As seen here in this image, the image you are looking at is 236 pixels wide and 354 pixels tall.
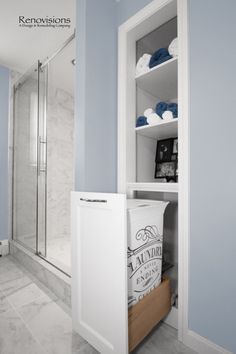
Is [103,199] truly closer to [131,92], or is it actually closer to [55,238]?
[131,92]

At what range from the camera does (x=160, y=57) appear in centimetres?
130

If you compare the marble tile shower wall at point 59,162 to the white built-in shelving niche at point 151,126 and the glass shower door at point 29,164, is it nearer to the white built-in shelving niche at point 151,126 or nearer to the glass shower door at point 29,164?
the glass shower door at point 29,164

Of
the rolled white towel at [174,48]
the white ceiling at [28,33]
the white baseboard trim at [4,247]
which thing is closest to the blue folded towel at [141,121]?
the rolled white towel at [174,48]

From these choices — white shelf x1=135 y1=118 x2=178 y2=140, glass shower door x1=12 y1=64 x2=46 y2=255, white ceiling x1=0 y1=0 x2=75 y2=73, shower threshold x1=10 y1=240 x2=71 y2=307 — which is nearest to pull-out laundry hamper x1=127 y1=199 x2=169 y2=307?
white shelf x1=135 y1=118 x2=178 y2=140

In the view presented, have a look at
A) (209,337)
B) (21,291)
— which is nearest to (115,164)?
(209,337)

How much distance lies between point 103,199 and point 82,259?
0.39m

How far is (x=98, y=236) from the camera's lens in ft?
3.17

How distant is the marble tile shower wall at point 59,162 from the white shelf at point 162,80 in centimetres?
150

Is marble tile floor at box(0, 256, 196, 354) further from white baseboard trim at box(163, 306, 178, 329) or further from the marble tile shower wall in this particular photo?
the marble tile shower wall

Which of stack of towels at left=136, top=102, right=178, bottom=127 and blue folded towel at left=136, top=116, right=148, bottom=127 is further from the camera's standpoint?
blue folded towel at left=136, top=116, right=148, bottom=127

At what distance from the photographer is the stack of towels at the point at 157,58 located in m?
1.23
